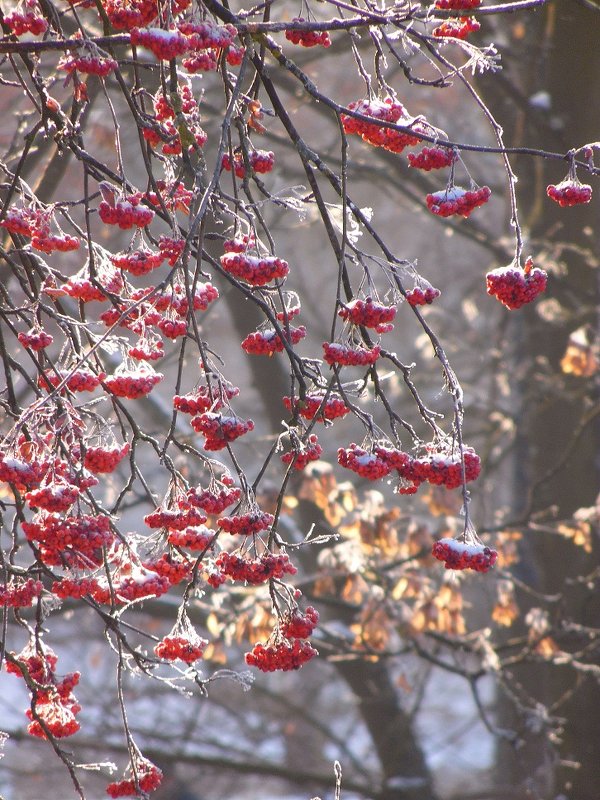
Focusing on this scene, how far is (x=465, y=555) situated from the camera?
2.01 metres

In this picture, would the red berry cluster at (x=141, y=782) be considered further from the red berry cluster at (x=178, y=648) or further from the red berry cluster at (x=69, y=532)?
the red berry cluster at (x=69, y=532)

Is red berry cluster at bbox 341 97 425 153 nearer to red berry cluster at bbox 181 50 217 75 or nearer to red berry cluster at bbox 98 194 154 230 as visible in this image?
red berry cluster at bbox 181 50 217 75

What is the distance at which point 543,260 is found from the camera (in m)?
6.35

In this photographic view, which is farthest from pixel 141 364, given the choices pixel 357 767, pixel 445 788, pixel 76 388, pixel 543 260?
pixel 445 788

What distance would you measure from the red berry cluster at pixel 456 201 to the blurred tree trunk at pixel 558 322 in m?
4.08

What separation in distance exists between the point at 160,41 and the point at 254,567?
1.15m

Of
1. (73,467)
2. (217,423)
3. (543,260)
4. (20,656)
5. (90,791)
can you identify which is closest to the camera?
(217,423)

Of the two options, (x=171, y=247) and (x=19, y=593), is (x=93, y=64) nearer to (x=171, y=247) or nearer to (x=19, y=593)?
(x=171, y=247)

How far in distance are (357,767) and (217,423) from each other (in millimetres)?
5302

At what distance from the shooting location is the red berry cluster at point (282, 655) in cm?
221

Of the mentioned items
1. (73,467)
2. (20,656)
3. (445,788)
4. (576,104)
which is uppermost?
(576,104)

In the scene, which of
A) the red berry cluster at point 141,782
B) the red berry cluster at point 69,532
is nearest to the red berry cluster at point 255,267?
the red berry cluster at point 69,532

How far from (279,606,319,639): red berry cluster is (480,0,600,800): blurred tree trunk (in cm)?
413

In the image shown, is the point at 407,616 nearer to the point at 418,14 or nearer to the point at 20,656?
the point at 20,656
